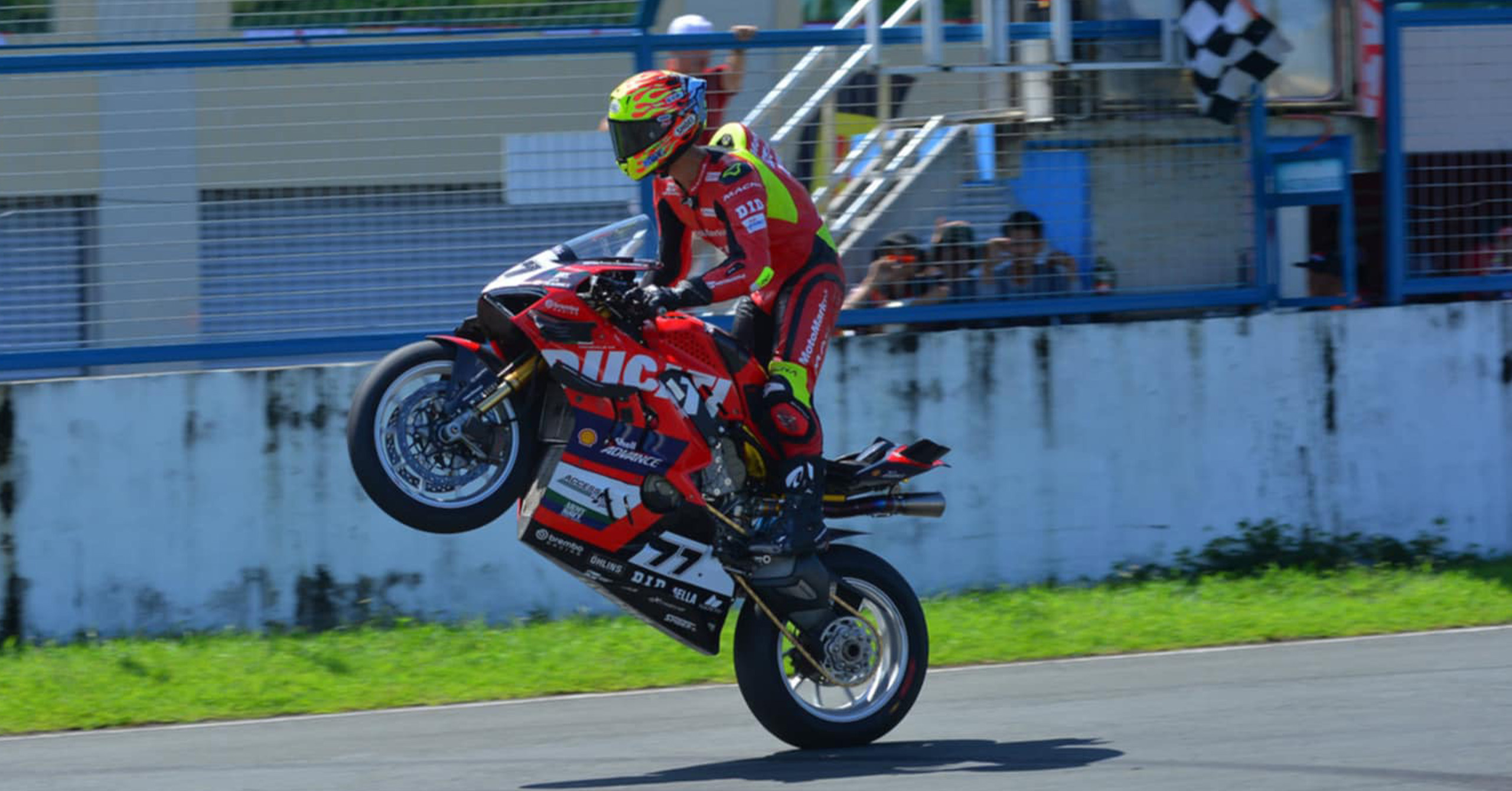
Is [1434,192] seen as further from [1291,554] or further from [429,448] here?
[429,448]

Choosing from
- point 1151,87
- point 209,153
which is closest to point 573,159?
point 209,153

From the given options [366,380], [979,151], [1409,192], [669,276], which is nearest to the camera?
[366,380]

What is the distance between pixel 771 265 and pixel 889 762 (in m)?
1.66

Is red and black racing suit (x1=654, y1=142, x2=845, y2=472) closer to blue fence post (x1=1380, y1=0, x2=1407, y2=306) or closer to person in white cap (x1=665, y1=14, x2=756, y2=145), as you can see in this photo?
person in white cap (x1=665, y1=14, x2=756, y2=145)

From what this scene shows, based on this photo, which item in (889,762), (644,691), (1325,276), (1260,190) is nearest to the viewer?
(889,762)

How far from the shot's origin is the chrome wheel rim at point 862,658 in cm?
610

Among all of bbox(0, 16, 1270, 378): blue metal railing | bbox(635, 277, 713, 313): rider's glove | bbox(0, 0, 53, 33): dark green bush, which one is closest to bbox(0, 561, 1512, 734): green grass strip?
bbox(0, 16, 1270, 378): blue metal railing

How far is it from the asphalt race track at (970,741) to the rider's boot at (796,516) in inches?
26.4

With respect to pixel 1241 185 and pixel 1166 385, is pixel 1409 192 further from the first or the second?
pixel 1166 385

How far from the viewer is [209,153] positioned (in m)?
8.43

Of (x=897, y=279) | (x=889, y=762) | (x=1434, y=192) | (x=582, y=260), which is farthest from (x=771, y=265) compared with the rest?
(x=1434, y=192)

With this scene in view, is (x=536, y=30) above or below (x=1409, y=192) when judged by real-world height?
above

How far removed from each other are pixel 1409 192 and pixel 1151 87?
156 centimetres

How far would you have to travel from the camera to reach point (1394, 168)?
9.86 metres
